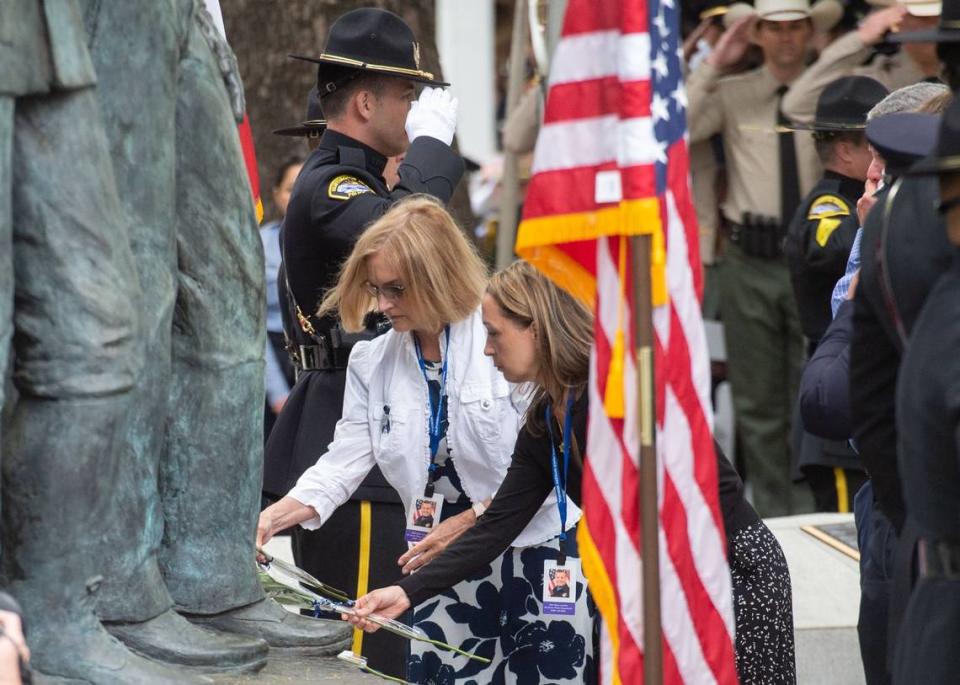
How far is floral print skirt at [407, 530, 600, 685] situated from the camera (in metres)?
5.55

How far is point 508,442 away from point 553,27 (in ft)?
9.32

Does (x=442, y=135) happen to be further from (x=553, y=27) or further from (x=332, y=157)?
(x=553, y=27)

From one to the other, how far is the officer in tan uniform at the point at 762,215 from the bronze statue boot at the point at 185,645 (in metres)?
5.32

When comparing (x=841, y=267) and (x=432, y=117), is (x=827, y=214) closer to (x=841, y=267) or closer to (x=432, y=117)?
(x=841, y=267)

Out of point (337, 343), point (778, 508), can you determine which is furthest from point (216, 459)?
point (778, 508)

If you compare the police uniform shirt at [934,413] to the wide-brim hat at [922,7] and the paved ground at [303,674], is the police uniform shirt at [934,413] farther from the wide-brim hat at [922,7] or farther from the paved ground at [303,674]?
the wide-brim hat at [922,7]

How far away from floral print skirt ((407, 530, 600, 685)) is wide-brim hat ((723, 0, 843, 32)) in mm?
4548

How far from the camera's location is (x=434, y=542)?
5.44m

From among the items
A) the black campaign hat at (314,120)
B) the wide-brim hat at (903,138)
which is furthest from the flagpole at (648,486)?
the black campaign hat at (314,120)

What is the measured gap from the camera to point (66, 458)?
4125 millimetres

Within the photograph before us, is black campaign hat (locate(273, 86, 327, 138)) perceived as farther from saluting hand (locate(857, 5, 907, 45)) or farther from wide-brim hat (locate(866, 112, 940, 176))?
saluting hand (locate(857, 5, 907, 45))

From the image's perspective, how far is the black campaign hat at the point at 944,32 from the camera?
163 inches

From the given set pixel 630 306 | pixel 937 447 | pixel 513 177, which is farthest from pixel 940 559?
pixel 513 177

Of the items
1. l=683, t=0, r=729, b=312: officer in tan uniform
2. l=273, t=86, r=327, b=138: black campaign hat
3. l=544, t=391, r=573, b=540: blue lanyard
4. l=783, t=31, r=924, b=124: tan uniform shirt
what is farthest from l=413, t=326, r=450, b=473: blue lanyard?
l=683, t=0, r=729, b=312: officer in tan uniform
